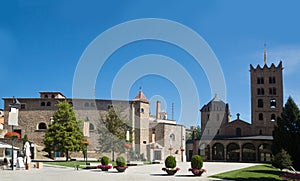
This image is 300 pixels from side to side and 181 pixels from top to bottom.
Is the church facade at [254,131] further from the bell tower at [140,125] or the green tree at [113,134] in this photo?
the green tree at [113,134]

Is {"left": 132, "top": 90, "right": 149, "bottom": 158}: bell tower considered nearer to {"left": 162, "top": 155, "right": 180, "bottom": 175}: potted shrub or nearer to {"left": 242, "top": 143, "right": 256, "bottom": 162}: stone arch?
{"left": 242, "top": 143, "right": 256, "bottom": 162}: stone arch

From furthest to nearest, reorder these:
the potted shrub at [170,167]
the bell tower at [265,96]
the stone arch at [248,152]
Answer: the bell tower at [265,96], the stone arch at [248,152], the potted shrub at [170,167]

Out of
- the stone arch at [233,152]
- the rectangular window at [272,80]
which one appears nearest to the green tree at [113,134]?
the stone arch at [233,152]

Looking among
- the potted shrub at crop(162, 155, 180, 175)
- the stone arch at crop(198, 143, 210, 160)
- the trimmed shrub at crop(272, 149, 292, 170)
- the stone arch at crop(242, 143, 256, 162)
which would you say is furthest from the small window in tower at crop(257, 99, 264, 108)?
the potted shrub at crop(162, 155, 180, 175)

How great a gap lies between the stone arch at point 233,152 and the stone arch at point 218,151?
0.96 m

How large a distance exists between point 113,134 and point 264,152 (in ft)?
83.9

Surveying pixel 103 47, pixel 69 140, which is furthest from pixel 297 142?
pixel 69 140

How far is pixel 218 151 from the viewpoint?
→ 56844 mm

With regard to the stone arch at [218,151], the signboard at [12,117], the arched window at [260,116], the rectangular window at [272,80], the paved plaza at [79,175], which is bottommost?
the stone arch at [218,151]

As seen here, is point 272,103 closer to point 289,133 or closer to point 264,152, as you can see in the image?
point 264,152

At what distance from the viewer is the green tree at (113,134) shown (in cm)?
4009

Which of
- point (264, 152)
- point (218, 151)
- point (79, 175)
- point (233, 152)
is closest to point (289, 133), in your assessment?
point (79, 175)

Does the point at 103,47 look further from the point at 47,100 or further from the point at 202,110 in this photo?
→ the point at 202,110

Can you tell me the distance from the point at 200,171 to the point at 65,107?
868 inches
